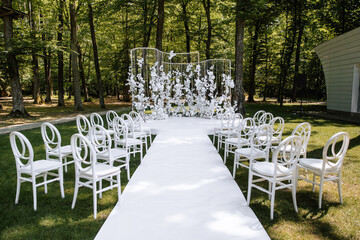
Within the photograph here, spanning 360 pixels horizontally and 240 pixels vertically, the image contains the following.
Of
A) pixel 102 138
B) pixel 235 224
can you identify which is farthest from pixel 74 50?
pixel 235 224

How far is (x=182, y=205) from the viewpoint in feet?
9.83

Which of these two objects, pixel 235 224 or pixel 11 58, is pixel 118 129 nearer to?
pixel 235 224

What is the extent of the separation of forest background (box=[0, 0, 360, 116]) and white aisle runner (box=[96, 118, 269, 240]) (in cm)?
738

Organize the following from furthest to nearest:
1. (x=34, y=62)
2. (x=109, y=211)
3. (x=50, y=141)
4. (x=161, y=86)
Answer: (x=34, y=62), (x=161, y=86), (x=50, y=141), (x=109, y=211)

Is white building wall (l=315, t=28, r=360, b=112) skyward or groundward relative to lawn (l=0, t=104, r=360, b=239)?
skyward

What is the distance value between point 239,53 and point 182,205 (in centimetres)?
912

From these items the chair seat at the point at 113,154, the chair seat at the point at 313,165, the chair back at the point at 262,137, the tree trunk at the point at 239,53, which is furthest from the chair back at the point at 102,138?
the tree trunk at the point at 239,53

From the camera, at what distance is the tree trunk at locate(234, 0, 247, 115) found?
1021 cm

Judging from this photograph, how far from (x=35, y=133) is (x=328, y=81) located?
A: 1485cm

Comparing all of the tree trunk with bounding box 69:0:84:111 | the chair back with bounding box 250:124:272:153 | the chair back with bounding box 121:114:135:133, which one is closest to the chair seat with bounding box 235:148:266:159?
the chair back with bounding box 250:124:272:153

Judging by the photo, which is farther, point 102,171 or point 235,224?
point 102,171

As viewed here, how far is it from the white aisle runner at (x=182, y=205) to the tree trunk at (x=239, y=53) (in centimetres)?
663

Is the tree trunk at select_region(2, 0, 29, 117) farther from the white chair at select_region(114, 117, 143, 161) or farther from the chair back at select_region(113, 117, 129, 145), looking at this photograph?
the white chair at select_region(114, 117, 143, 161)

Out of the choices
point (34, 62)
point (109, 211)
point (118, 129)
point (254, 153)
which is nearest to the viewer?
point (109, 211)
